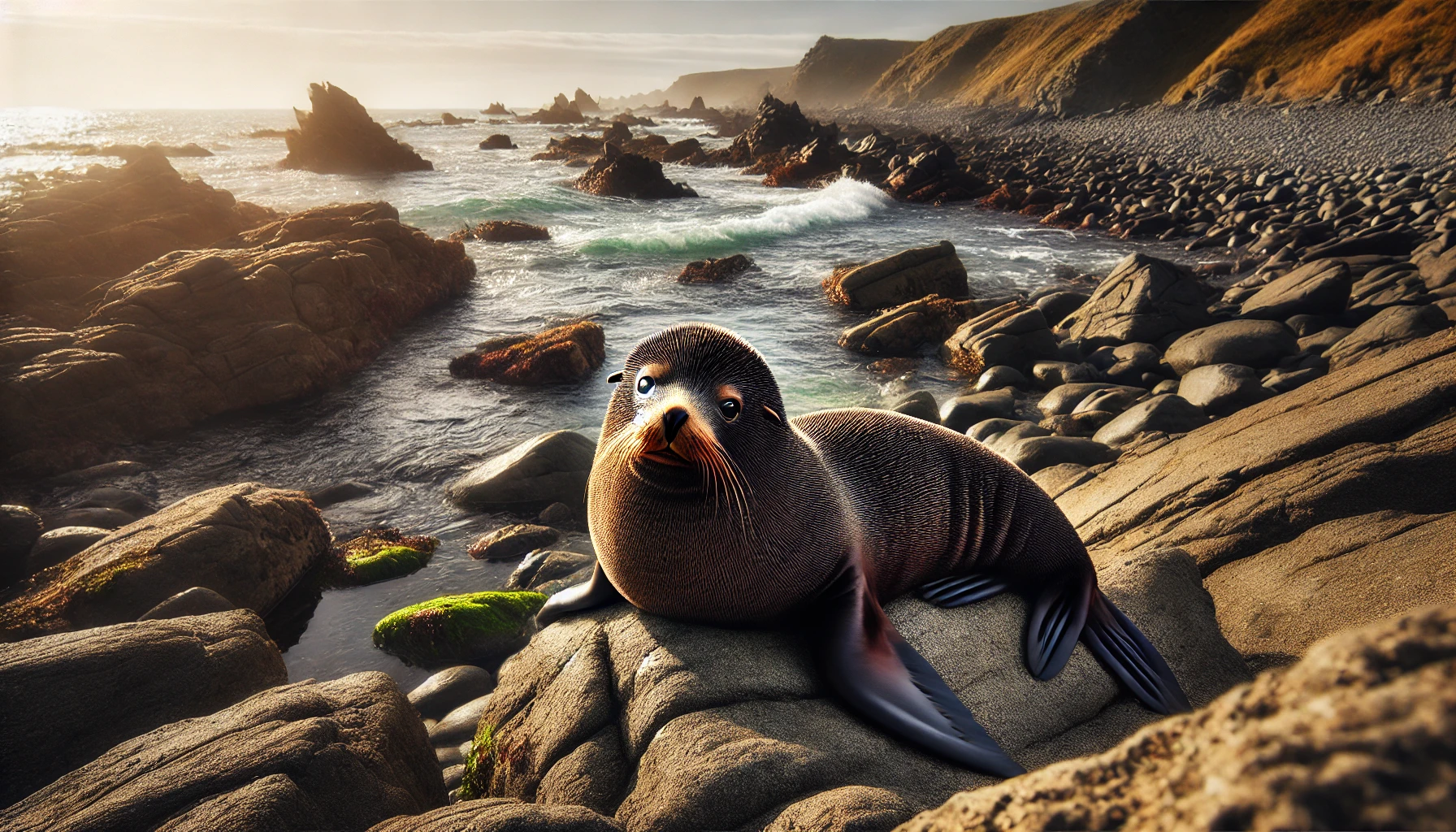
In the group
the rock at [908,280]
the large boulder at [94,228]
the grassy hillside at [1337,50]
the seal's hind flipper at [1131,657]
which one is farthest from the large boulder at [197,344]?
the grassy hillside at [1337,50]

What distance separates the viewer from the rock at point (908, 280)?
15.7m

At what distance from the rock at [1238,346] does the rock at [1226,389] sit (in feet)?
2.59

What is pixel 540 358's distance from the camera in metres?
12.3

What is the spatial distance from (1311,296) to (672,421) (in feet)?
39.9

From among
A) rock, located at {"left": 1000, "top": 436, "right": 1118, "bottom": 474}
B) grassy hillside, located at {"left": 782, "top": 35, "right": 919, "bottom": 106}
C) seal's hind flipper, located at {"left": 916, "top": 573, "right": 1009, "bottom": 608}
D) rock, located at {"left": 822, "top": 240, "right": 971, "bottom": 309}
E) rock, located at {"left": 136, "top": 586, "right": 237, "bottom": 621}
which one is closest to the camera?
seal's hind flipper, located at {"left": 916, "top": 573, "right": 1009, "bottom": 608}

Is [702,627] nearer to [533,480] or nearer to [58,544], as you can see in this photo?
[533,480]

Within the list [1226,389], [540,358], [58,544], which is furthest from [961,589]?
[540,358]

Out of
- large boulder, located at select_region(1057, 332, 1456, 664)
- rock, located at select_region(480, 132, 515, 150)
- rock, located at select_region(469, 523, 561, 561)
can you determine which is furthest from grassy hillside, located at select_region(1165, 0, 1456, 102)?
rock, located at select_region(480, 132, 515, 150)

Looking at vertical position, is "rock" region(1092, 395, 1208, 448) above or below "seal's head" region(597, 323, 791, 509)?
below

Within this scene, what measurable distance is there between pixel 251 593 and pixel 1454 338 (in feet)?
31.7

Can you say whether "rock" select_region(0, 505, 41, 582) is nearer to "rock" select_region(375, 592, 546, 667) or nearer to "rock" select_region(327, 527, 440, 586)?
"rock" select_region(327, 527, 440, 586)

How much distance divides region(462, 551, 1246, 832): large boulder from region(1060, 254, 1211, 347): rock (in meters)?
8.63

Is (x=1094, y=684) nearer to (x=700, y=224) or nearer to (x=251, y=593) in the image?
(x=251, y=593)

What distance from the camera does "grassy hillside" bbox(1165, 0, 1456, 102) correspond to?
3528 cm
